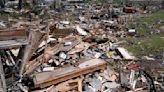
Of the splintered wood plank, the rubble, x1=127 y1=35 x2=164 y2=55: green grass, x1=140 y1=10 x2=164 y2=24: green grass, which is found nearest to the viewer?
the splintered wood plank

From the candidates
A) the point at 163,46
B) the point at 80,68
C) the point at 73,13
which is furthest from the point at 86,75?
the point at 73,13

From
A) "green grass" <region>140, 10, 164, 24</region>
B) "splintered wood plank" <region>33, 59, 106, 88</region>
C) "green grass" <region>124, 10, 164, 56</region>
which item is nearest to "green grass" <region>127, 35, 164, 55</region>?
"green grass" <region>124, 10, 164, 56</region>

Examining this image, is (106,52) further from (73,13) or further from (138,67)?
(73,13)

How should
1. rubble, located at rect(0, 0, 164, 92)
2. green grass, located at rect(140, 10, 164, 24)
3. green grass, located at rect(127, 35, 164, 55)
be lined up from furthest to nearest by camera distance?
green grass, located at rect(140, 10, 164, 24), green grass, located at rect(127, 35, 164, 55), rubble, located at rect(0, 0, 164, 92)

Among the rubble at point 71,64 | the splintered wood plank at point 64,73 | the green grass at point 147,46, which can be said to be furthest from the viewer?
the green grass at point 147,46

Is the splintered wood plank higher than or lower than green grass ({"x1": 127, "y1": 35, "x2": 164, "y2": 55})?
higher

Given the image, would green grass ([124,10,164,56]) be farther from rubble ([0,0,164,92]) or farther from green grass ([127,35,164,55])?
rubble ([0,0,164,92])

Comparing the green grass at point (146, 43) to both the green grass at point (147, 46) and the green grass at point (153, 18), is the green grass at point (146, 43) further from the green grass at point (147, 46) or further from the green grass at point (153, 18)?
the green grass at point (153, 18)

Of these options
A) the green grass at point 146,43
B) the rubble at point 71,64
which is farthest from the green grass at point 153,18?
the rubble at point 71,64
